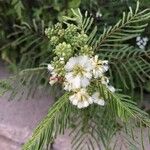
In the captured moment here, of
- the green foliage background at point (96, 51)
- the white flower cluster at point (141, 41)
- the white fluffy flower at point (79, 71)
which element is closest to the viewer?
the white fluffy flower at point (79, 71)

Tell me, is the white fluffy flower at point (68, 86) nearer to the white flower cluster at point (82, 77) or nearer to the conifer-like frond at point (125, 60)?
the white flower cluster at point (82, 77)

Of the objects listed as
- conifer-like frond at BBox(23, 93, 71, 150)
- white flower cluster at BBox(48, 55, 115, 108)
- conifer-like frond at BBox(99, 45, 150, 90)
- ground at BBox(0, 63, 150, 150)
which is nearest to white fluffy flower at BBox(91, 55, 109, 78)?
white flower cluster at BBox(48, 55, 115, 108)

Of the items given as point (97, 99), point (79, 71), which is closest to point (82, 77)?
point (79, 71)

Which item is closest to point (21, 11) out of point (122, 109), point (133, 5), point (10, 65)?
point (10, 65)

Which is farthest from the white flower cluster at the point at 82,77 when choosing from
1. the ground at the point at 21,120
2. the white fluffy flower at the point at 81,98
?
the ground at the point at 21,120

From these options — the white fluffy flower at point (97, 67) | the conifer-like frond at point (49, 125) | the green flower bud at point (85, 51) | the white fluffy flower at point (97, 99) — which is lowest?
the conifer-like frond at point (49, 125)

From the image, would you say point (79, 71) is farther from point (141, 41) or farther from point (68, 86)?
point (141, 41)
